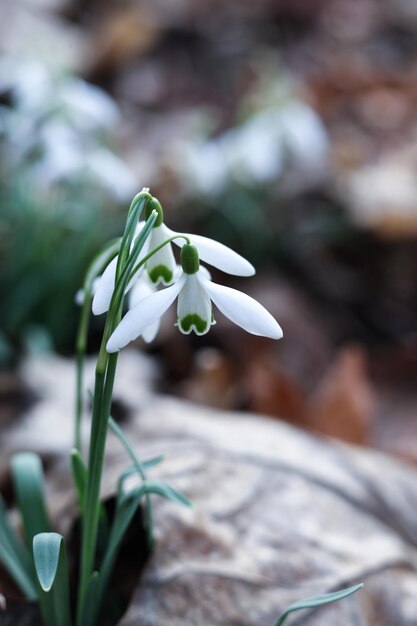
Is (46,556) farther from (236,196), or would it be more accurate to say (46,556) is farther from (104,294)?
(236,196)

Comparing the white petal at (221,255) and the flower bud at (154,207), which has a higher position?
the flower bud at (154,207)

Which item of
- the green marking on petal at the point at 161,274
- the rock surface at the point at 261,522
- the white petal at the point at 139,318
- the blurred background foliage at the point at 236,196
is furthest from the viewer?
the blurred background foliage at the point at 236,196

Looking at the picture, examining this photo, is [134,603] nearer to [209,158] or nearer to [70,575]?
[70,575]

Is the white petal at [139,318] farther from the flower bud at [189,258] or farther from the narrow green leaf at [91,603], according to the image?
the narrow green leaf at [91,603]

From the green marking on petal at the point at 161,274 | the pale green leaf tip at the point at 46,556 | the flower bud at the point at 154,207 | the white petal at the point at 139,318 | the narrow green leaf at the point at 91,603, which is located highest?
the flower bud at the point at 154,207

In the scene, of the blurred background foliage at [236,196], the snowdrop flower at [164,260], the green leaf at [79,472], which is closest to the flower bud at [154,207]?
the snowdrop flower at [164,260]

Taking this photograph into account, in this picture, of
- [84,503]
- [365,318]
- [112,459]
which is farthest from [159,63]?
[84,503]

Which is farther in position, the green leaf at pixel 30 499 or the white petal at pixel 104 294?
the green leaf at pixel 30 499

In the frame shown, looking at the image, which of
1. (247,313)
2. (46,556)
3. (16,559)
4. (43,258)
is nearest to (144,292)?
(247,313)
